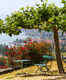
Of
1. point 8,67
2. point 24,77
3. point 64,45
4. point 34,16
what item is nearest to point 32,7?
point 34,16

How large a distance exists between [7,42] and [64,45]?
7.21 feet

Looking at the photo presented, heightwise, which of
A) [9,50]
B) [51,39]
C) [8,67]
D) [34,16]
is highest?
[34,16]

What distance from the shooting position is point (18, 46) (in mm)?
8070

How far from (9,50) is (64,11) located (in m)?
3.31

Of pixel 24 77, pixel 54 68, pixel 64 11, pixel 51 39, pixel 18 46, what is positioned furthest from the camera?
pixel 18 46

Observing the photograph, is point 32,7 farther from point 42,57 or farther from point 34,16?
point 42,57

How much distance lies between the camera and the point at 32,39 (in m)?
7.62

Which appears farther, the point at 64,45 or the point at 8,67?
the point at 8,67

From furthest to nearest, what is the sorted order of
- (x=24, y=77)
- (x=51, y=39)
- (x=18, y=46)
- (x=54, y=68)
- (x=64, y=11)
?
(x=18, y=46) → (x=54, y=68) → (x=51, y=39) → (x=24, y=77) → (x=64, y=11)

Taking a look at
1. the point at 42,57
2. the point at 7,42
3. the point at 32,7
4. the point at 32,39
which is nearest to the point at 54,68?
the point at 42,57

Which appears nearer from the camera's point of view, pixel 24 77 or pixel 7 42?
pixel 24 77

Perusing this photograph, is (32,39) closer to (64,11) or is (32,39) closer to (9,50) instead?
(9,50)

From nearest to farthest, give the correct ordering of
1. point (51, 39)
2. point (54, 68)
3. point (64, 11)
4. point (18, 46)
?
point (64, 11), point (51, 39), point (54, 68), point (18, 46)

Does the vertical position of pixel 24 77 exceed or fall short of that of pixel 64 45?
it falls short
